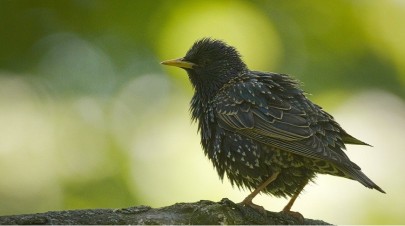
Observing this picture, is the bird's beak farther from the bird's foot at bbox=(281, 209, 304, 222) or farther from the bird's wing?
the bird's foot at bbox=(281, 209, 304, 222)

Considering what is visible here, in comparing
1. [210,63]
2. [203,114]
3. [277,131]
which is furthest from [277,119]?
[210,63]

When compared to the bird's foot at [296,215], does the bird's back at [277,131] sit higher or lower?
higher

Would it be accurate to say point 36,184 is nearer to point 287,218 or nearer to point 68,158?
point 68,158

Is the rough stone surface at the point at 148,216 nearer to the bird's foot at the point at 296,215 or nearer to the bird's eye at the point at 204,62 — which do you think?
the bird's foot at the point at 296,215

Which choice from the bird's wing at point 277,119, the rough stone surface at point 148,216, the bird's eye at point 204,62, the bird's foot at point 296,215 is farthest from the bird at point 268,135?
the rough stone surface at point 148,216

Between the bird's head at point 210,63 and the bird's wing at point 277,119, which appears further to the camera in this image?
the bird's head at point 210,63

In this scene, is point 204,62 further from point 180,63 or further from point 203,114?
point 203,114

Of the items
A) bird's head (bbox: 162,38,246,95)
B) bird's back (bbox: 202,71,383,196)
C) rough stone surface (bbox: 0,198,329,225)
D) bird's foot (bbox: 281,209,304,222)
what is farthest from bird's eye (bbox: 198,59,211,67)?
rough stone surface (bbox: 0,198,329,225)


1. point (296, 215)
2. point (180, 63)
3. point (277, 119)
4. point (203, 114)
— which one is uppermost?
point (180, 63)
